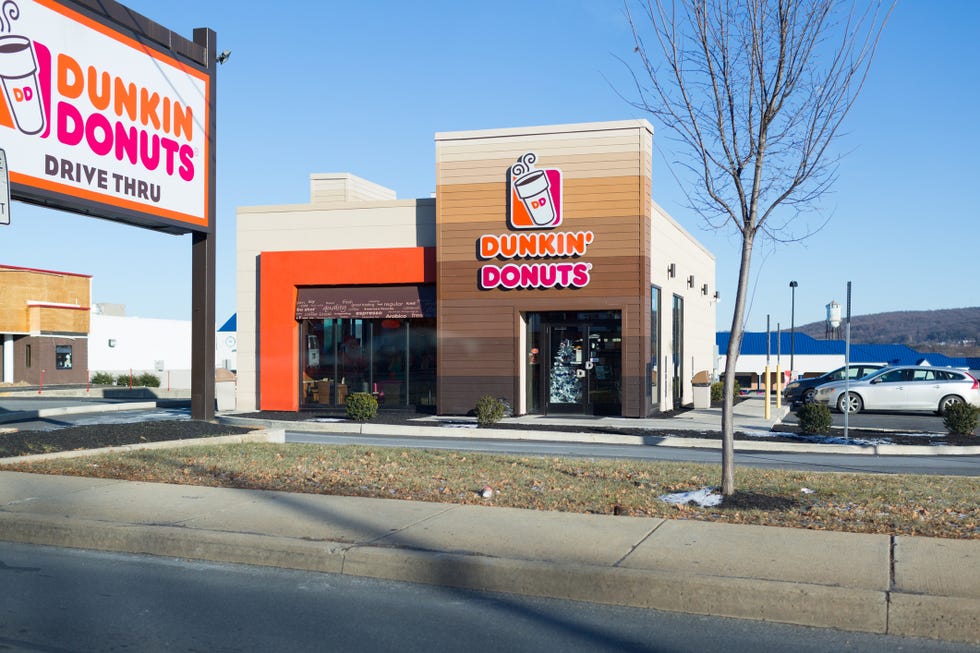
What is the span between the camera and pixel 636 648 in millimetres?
5535

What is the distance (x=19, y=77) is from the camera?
14719 mm

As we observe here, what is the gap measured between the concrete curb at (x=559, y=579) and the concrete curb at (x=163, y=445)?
4.14 metres

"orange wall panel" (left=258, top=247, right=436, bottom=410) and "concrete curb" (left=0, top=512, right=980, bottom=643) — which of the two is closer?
"concrete curb" (left=0, top=512, right=980, bottom=643)

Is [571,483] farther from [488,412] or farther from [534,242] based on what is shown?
[534,242]

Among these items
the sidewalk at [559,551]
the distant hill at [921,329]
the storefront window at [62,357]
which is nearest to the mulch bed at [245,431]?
the sidewalk at [559,551]

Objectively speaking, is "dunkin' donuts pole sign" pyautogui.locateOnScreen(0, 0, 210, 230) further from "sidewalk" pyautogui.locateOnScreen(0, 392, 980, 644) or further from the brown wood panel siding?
the brown wood panel siding

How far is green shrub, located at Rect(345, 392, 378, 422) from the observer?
23.1 metres

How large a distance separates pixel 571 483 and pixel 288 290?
18053 millimetres

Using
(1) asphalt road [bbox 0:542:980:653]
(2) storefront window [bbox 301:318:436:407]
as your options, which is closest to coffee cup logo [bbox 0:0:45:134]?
(1) asphalt road [bbox 0:542:980:653]

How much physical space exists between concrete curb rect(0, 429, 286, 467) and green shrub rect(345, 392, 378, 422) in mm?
5934

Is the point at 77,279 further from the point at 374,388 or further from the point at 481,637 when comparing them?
the point at 481,637

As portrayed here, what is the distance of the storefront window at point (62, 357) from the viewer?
54.9m

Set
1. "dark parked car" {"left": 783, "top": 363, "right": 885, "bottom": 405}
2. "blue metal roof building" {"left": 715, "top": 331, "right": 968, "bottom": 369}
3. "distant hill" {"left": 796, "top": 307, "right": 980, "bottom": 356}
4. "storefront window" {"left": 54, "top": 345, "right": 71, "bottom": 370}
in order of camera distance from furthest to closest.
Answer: "distant hill" {"left": 796, "top": 307, "right": 980, "bottom": 356} → "blue metal roof building" {"left": 715, "top": 331, "right": 968, "bottom": 369} → "storefront window" {"left": 54, "top": 345, "right": 71, "bottom": 370} → "dark parked car" {"left": 783, "top": 363, "right": 885, "bottom": 405}

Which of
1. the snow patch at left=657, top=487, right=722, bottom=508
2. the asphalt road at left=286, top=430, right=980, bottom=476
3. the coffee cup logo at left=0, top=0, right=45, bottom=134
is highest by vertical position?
the coffee cup logo at left=0, top=0, right=45, bottom=134
